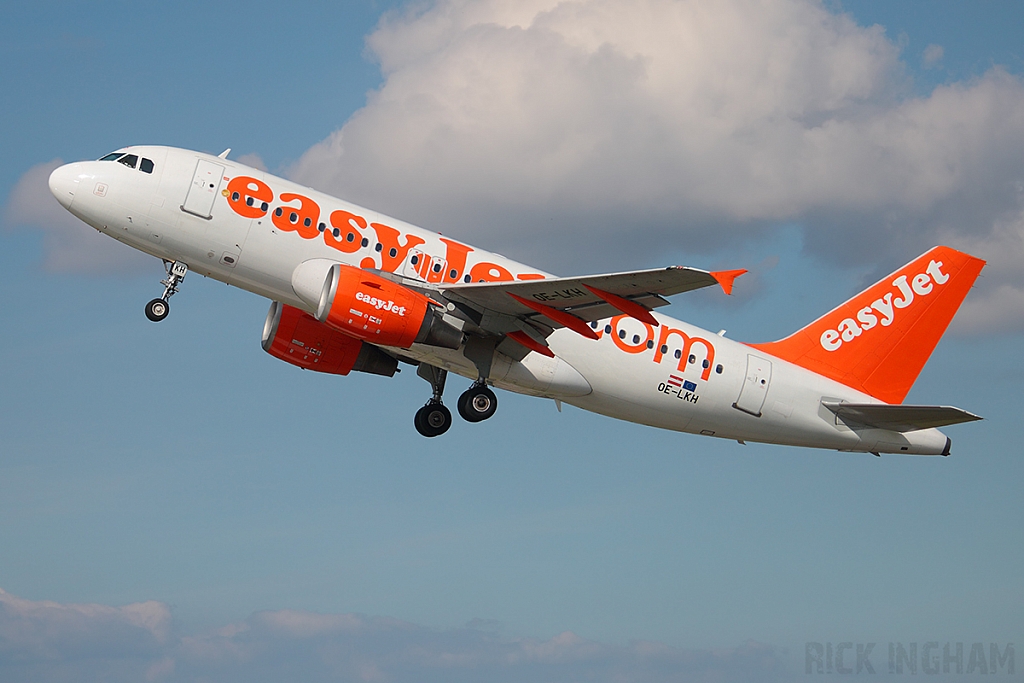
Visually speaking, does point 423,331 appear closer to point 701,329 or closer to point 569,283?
point 569,283

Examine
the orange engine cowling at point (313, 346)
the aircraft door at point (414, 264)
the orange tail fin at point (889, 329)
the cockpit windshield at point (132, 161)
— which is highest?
the orange tail fin at point (889, 329)

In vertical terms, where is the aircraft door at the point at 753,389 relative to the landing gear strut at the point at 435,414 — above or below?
above

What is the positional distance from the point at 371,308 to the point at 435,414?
725cm

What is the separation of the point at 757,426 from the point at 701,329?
3.42m

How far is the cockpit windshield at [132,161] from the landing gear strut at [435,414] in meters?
9.98

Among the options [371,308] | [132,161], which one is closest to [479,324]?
[371,308]

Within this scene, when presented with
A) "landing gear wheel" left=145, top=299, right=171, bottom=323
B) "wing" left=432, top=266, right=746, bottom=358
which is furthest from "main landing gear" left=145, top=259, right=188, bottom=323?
"wing" left=432, top=266, right=746, bottom=358

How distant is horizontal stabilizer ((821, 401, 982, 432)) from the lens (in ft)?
104

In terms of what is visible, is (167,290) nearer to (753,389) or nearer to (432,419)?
(432,419)

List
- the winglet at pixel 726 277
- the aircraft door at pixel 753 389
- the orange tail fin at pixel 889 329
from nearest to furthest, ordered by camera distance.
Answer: the winglet at pixel 726 277 → the aircraft door at pixel 753 389 → the orange tail fin at pixel 889 329

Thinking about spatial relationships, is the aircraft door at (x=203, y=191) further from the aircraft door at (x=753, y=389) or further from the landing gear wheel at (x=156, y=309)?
the aircraft door at (x=753, y=389)

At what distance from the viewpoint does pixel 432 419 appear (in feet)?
112

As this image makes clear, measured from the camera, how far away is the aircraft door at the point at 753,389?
33.2 meters

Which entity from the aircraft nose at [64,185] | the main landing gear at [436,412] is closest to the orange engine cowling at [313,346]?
the main landing gear at [436,412]
